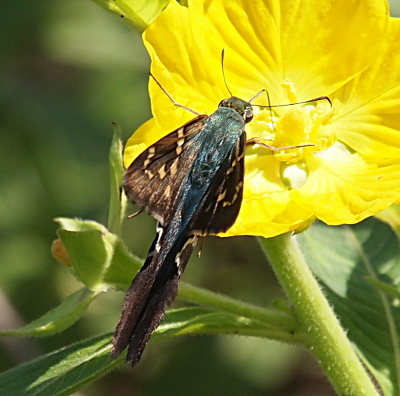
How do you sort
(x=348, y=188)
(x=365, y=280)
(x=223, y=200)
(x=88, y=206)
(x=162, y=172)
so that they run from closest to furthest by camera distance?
(x=223, y=200) → (x=162, y=172) → (x=348, y=188) → (x=365, y=280) → (x=88, y=206)

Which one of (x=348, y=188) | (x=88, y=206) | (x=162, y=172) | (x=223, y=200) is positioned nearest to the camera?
(x=223, y=200)

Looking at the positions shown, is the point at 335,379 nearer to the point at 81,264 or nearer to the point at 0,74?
the point at 81,264

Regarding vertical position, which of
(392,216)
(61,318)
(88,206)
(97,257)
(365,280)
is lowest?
(88,206)

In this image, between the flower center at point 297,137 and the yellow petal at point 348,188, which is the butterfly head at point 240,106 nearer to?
the flower center at point 297,137

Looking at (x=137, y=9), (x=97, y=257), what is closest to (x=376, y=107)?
(x=137, y=9)

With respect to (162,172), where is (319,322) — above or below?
below

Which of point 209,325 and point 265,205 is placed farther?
point 265,205

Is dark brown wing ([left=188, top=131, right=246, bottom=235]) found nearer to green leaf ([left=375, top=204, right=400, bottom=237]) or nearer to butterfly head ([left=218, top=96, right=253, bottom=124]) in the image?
butterfly head ([left=218, top=96, right=253, bottom=124])

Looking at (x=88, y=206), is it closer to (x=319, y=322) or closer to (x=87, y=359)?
(x=87, y=359)
